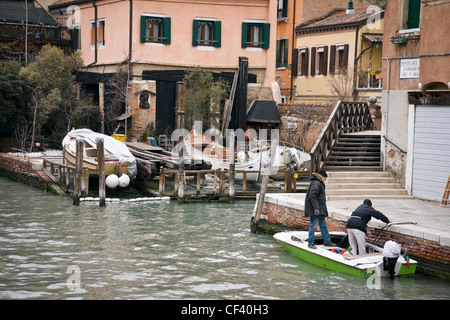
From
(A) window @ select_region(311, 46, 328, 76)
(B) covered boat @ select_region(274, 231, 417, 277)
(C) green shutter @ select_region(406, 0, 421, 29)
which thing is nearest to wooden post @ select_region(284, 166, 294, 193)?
(C) green shutter @ select_region(406, 0, 421, 29)

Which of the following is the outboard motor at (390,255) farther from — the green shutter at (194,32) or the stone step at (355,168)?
the green shutter at (194,32)

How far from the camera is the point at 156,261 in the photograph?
13125 millimetres

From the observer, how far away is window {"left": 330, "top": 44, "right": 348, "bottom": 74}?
31.7 meters

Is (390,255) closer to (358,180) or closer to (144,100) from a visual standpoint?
(358,180)

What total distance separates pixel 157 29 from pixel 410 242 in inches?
750

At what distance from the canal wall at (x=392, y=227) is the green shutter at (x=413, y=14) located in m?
4.10

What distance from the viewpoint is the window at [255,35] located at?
2930 cm

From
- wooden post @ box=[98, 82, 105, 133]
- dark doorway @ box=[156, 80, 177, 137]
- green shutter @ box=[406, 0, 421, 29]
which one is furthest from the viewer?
wooden post @ box=[98, 82, 105, 133]

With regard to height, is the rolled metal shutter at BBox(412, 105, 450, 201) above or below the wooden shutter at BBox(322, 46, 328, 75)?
below

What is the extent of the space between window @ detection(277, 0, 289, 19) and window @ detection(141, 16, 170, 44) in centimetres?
967

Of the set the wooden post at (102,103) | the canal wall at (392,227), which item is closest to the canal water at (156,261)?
the canal wall at (392,227)

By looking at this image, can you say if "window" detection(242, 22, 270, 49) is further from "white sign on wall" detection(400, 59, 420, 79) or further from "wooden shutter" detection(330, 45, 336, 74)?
"white sign on wall" detection(400, 59, 420, 79)
